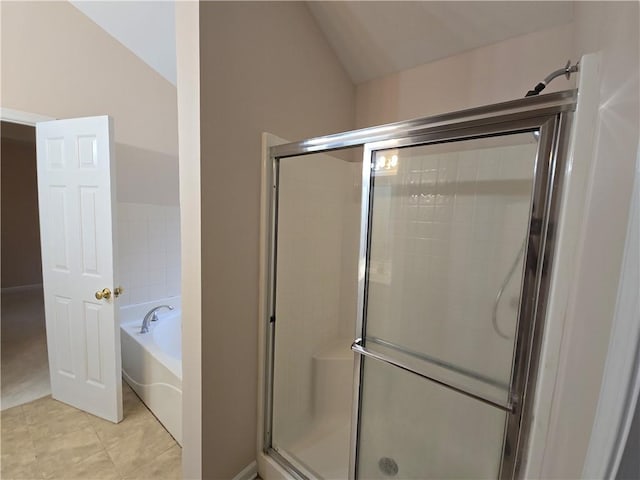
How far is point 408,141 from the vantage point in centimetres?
105

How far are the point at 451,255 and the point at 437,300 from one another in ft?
0.77

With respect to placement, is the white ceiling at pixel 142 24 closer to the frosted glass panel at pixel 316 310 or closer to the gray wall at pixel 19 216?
the frosted glass panel at pixel 316 310

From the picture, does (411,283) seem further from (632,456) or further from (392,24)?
(392,24)

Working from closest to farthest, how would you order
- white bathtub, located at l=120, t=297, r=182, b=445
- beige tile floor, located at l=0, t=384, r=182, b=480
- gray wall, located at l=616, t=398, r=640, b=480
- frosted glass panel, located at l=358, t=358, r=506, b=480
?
gray wall, located at l=616, t=398, r=640, b=480
frosted glass panel, located at l=358, t=358, r=506, b=480
beige tile floor, located at l=0, t=384, r=182, b=480
white bathtub, located at l=120, t=297, r=182, b=445

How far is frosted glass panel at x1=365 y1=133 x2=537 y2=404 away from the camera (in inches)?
44.3

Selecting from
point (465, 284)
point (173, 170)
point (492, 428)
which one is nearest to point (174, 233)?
point (173, 170)

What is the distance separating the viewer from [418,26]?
161 cm

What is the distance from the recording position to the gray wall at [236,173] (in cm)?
121

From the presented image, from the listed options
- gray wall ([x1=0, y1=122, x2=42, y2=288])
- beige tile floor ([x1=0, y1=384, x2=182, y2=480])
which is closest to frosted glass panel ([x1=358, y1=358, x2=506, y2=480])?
beige tile floor ([x1=0, y1=384, x2=182, y2=480])

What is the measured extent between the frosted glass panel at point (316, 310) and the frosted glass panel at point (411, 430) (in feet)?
1.14

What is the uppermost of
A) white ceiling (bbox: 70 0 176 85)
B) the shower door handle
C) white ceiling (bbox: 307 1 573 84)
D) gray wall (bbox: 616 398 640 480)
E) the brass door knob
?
white ceiling (bbox: 70 0 176 85)

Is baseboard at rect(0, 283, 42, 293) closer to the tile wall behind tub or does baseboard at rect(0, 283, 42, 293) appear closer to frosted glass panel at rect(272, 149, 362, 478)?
the tile wall behind tub

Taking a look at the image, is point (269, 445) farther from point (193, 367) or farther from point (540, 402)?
point (540, 402)

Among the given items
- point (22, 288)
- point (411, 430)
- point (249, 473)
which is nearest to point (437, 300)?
point (411, 430)
